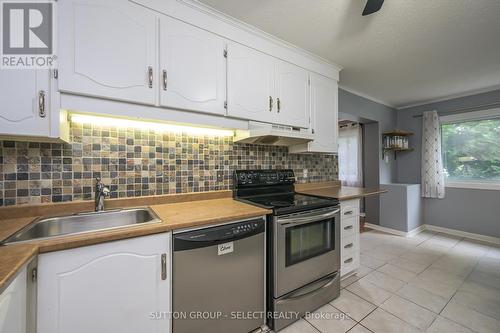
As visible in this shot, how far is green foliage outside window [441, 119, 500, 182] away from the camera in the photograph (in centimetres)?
314

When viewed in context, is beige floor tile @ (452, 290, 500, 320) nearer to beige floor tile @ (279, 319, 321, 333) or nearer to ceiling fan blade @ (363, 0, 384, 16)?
beige floor tile @ (279, 319, 321, 333)

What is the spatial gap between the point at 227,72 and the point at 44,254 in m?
1.49

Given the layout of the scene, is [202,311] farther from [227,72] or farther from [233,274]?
[227,72]

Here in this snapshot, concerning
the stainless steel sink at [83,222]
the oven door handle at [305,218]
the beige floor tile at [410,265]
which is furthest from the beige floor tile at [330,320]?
the stainless steel sink at [83,222]

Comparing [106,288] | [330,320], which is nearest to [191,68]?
[106,288]

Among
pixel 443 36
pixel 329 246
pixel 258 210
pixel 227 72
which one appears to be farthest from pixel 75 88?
pixel 443 36

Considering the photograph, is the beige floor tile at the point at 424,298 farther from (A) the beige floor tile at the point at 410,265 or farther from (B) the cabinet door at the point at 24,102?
(B) the cabinet door at the point at 24,102

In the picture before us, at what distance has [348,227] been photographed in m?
2.07

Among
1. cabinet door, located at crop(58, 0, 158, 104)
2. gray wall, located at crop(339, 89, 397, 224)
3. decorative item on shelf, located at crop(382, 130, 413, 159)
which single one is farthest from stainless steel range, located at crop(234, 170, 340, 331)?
decorative item on shelf, located at crop(382, 130, 413, 159)

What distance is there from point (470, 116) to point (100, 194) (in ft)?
16.4

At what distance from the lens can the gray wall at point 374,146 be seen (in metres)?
3.47

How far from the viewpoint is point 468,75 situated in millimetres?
2600

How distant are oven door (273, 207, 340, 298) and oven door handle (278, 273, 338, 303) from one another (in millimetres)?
44

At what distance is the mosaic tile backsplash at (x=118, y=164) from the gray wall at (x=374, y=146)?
2.49 meters
